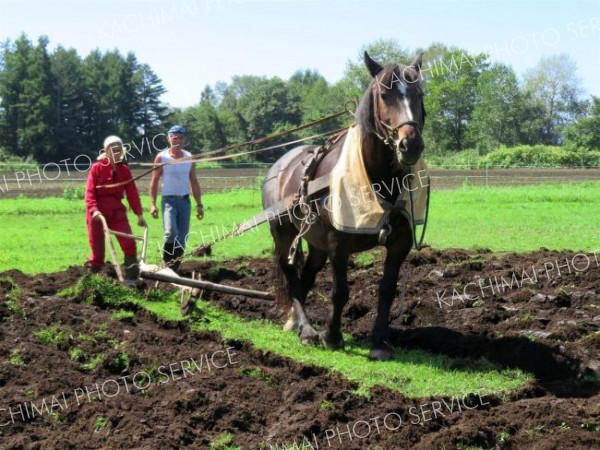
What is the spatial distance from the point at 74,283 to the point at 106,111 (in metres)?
42.5

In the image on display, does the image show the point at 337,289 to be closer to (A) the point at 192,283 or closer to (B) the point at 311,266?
(B) the point at 311,266

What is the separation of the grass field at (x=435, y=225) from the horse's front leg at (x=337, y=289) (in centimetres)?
607

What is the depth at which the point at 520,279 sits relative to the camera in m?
9.83

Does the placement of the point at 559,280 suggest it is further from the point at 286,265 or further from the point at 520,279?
the point at 286,265

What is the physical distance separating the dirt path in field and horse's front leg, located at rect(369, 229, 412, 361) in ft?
1.60

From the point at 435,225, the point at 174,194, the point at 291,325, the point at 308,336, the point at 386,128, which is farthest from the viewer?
the point at 435,225

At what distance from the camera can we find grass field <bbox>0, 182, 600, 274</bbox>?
14.1 m

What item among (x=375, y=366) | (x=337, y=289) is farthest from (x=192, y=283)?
(x=375, y=366)

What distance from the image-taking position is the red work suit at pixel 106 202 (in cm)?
977

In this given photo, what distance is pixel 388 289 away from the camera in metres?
7.36

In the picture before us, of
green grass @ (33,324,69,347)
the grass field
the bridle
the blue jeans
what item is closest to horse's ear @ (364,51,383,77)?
the bridle

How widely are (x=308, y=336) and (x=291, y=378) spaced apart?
146 centimetres

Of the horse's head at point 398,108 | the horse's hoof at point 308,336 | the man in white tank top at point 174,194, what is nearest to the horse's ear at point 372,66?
the horse's head at point 398,108

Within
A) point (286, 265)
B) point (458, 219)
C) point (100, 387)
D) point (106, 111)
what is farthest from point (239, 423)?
point (106, 111)
